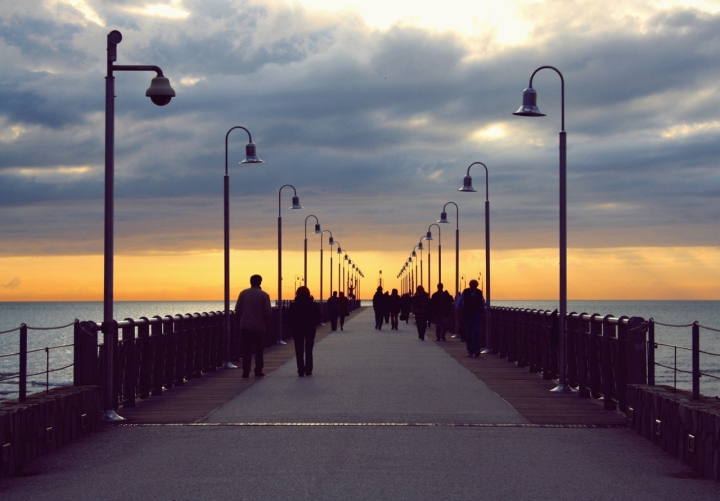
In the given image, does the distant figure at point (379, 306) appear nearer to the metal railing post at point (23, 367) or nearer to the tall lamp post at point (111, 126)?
the tall lamp post at point (111, 126)

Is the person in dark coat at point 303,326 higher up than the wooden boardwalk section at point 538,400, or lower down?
higher up

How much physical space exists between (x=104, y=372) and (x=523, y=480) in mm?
6226

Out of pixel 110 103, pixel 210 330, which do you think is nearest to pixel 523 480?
pixel 110 103

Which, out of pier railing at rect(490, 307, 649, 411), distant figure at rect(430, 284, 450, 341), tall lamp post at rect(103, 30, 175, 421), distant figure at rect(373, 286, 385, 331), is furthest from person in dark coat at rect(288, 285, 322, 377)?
distant figure at rect(373, 286, 385, 331)

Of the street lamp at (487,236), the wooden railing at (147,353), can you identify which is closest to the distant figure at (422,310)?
the street lamp at (487,236)

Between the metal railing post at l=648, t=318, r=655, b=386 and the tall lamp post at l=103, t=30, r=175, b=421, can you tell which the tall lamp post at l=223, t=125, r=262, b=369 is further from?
the metal railing post at l=648, t=318, r=655, b=386

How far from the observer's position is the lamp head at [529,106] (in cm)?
1819

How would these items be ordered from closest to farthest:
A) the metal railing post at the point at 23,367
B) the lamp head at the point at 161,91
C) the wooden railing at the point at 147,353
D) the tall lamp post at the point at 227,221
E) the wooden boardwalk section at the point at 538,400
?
the metal railing post at the point at 23,367 < the wooden railing at the point at 147,353 < the wooden boardwalk section at the point at 538,400 < the lamp head at the point at 161,91 < the tall lamp post at the point at 227,221

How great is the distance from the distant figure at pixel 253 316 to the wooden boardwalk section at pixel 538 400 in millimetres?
4021

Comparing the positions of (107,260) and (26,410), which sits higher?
(107,260)

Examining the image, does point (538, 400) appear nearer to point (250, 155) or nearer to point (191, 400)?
point (191, 400)

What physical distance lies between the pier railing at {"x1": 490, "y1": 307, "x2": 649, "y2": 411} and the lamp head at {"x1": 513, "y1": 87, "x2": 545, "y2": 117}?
3.36 meters

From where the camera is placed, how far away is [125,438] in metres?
11.3

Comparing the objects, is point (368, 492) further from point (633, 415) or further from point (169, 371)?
point (169, 371)
